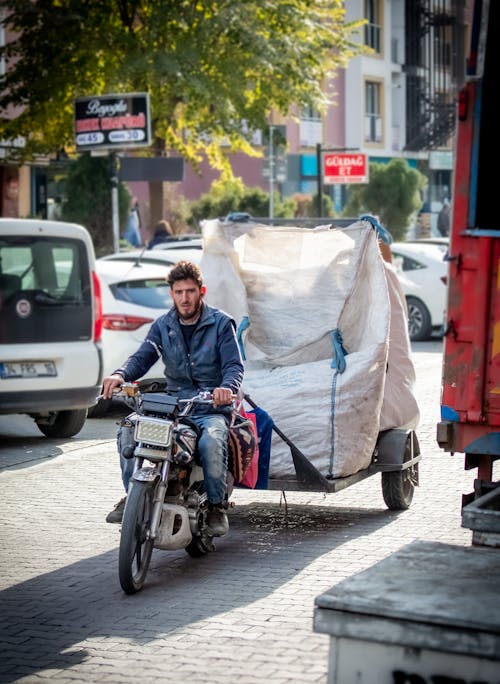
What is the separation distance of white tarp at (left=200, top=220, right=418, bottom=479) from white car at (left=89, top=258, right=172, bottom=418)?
13.5ft

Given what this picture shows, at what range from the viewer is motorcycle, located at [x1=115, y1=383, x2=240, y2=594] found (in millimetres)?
7148

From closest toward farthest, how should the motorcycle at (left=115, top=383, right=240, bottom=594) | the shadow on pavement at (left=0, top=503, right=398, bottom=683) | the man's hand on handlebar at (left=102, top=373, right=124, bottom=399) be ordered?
the shadow on pavement at (left=0, top=503, right=398, bottom=683) < the motorcycle at (left=115, top=383, right=240, bottom=594) < the man's hand on handlebar at (left=102, top=373, right=124, bottom=399)

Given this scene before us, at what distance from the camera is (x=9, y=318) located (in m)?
12.1

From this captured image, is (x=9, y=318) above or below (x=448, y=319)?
below

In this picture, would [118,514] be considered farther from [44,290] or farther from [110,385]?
[44,290]

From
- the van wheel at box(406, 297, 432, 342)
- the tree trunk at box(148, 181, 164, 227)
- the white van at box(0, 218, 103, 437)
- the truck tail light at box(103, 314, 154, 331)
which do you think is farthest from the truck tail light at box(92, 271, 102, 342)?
the tree trunk at box(148, 181, 164, 227)

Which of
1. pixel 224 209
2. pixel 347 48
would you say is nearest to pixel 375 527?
pixel 347 48

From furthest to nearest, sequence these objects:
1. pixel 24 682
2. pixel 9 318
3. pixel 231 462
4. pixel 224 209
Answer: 1. pixel 224 209
2. pixel 9 318
3. pixel 231 462
4. pixel 24 682

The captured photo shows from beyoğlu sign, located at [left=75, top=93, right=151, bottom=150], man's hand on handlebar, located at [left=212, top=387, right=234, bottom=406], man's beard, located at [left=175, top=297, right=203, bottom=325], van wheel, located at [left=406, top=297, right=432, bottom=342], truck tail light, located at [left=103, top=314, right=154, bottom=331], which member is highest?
beyoğlu sign, located at [left=75, top=93, right=151, bottom=150]

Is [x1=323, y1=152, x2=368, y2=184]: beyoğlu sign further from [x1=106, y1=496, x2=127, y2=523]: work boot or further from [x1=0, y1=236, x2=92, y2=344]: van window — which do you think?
[x1=106, y1=496, x2=127, y2=523]: work boot

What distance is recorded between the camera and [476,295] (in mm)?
6617

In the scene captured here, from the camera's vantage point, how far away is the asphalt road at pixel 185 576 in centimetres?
609

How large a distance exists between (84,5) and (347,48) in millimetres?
6607

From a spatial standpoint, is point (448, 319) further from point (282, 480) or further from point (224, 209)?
point (224, 209)
